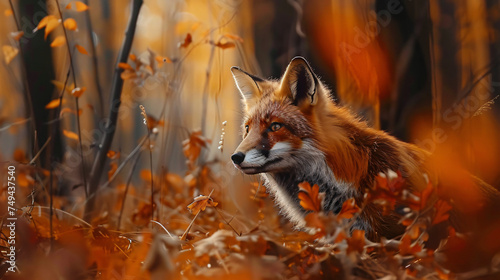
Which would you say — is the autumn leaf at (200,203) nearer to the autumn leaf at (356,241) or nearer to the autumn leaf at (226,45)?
the autumn leaf at (356,241)

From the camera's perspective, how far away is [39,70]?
4098 mm

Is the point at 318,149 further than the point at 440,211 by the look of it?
Yes

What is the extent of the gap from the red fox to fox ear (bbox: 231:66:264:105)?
13cm

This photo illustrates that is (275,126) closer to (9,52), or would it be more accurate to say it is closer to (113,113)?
(113,113)

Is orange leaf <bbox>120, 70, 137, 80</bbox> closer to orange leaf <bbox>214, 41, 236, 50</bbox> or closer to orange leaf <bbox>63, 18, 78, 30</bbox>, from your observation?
orange leaf <bbox>63, 18, 78, 30</bbox>

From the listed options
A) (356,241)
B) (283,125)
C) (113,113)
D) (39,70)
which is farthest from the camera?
(39,70)

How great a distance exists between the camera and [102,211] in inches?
141

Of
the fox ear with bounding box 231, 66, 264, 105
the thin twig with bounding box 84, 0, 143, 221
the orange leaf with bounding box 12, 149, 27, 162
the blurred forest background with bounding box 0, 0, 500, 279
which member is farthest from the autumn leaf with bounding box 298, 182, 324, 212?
the orange leaf with bounding box 12, 149, 27, 162

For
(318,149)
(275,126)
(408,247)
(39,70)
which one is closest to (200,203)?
(275,126)

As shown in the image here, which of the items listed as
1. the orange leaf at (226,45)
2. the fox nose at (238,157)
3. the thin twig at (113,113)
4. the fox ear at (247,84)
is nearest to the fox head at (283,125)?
the fox nose at (238,157)

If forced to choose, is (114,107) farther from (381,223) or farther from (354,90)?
(381,223)

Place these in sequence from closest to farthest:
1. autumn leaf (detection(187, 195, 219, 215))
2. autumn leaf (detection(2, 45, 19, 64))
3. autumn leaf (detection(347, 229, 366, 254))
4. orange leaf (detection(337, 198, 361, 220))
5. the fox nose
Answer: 1. autumn leaf (detection(347, 229, 366, 254))
2. orange leaf (detection(337, 198, 361, 220))
3. autumn leaf (detection(187, 195, 219, 215))
4. the fox nose
5. autumn leaf (detection(2, 45, 19, 64))

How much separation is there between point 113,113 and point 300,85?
5.71 feet

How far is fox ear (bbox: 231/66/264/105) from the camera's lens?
2153 millimetres
